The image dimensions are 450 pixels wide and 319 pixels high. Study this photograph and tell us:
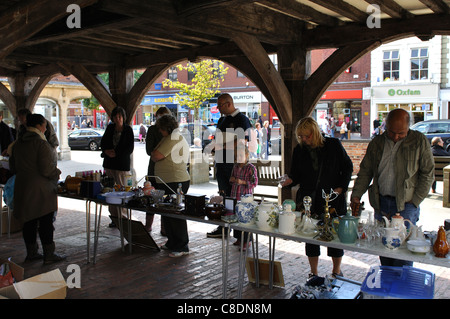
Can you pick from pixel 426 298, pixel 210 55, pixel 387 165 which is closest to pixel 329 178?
pixel 387 165

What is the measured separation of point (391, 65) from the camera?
2409cm

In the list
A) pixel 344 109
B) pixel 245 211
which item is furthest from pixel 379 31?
pixel 344 109

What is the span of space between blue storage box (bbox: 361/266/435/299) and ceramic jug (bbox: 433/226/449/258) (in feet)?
0.68

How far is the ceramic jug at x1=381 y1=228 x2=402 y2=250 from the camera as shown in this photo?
9.10ft

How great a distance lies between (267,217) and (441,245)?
3.80 ft

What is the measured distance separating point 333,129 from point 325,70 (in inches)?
766

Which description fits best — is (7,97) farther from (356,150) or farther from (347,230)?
(347,230)

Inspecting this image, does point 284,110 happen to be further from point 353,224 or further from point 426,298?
point 426,298

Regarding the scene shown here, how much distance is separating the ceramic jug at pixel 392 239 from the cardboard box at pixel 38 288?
210cm

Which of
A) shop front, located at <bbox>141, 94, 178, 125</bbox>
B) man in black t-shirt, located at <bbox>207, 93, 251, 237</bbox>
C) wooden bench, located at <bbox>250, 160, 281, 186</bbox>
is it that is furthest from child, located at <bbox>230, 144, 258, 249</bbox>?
shop front, located at <bbox>141, 94, 178, 125</bbox>

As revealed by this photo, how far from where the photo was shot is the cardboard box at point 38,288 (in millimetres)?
2737

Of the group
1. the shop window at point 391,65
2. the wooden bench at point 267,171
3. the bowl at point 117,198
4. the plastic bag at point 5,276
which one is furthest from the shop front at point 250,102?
the plastic bag at point 5,276

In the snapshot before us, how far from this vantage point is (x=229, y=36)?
16.8 ft

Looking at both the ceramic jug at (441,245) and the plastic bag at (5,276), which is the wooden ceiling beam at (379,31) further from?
the plastic bag at (5,276)
